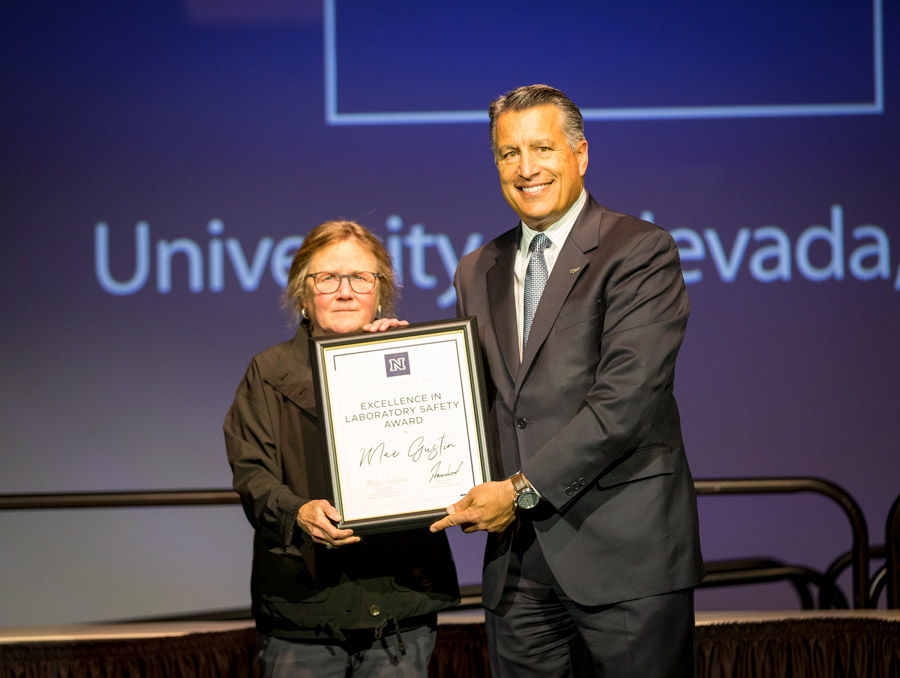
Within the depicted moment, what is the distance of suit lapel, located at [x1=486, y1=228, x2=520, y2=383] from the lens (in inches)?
71.4

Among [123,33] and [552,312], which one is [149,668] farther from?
[123,33]

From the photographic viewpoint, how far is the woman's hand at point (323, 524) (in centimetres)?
177

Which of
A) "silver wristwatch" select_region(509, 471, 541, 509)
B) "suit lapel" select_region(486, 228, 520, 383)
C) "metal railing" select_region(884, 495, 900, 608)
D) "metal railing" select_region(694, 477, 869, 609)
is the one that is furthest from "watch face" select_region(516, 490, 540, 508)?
"metal railing" select_region(884, 495, 900, 608)

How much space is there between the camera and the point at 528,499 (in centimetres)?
173

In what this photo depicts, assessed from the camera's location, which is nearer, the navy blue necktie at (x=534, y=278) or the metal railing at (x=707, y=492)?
the navy blue necktie at (x=534, y=278)

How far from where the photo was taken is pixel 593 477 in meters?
1.71

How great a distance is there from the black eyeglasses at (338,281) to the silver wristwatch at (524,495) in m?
0.53

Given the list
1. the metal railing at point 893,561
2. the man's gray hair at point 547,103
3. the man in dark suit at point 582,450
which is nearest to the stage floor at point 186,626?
the metal railing at point 893,561

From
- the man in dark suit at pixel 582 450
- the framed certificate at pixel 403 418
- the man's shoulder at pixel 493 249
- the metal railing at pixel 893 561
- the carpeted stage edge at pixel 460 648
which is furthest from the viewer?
the metal railing at pixel 893 561

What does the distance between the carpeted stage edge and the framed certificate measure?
0.90 metres

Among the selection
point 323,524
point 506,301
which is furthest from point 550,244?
point 323,524

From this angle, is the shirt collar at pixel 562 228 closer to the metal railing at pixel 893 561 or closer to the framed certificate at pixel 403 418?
the framed certificate at pixel 403 418

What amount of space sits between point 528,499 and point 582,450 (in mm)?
140

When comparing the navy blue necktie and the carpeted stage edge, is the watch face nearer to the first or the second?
the navy blue necktie
